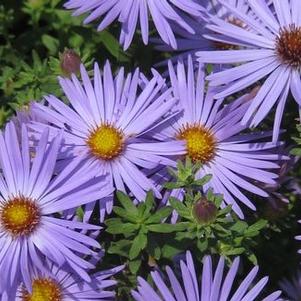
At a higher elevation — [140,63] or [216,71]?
[140,63]

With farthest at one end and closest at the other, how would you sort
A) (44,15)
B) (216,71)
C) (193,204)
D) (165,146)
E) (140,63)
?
1. (44,15)
2. (140,63)
3. (216,71)
4. (165,146)
5. (193,204)

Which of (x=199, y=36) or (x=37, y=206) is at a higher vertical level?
(x=199, y=36)

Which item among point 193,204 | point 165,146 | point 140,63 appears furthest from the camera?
point 140,63

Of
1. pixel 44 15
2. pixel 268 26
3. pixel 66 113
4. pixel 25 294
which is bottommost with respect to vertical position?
pixel 25 294

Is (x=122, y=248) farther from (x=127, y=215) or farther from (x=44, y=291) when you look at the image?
(x=44, y=291)

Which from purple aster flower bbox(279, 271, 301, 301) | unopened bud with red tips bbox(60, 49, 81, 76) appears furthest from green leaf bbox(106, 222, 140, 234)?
purple aster flower bbox(279, 271, 301, 301)

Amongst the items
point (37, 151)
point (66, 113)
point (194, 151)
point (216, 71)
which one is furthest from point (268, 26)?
point (37, 151)

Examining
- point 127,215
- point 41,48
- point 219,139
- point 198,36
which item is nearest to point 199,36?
point 198,36

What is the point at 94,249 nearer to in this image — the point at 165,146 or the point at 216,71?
the point at 165,146
